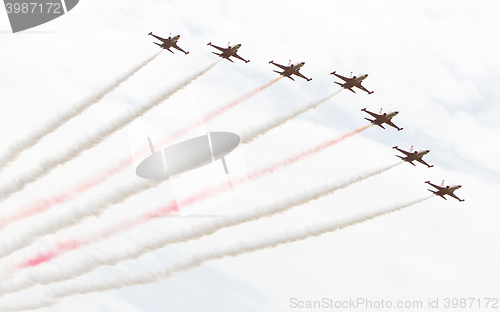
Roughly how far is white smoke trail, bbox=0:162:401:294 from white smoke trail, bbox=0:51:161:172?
58.6ft

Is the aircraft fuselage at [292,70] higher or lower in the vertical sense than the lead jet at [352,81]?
higher

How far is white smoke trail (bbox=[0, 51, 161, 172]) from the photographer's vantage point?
321 ft

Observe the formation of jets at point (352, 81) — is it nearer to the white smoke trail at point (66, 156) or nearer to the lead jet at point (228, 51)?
the lead jet at point (228, 51)

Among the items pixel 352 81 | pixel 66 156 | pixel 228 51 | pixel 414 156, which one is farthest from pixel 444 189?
pixel 66 156

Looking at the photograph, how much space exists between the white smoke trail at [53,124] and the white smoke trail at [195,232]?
1785 cm

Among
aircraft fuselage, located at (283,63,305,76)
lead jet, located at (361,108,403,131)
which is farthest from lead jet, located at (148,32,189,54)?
lead jet, located at (361,108,403,131)

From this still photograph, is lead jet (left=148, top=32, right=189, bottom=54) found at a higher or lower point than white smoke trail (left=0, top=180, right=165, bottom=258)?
higher

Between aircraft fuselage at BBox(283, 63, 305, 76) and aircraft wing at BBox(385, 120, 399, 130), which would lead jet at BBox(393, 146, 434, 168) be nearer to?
aircraft wing at BBox(385, 120, 399, 130)

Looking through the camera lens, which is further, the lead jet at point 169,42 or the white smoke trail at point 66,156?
the lead jet at point 169,42

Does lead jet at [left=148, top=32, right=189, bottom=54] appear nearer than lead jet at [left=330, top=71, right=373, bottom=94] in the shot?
No

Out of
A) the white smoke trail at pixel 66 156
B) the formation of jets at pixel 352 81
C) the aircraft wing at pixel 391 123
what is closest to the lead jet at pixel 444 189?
the formation of jets at pixel 352 81

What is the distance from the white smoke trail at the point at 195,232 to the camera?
289 ft

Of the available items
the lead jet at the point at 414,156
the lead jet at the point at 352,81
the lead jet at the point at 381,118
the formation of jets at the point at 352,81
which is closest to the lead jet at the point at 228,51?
the formation of jets at the point at 352,81

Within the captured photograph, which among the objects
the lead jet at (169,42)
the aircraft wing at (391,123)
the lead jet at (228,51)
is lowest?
the aircraft wing at (391,123)
